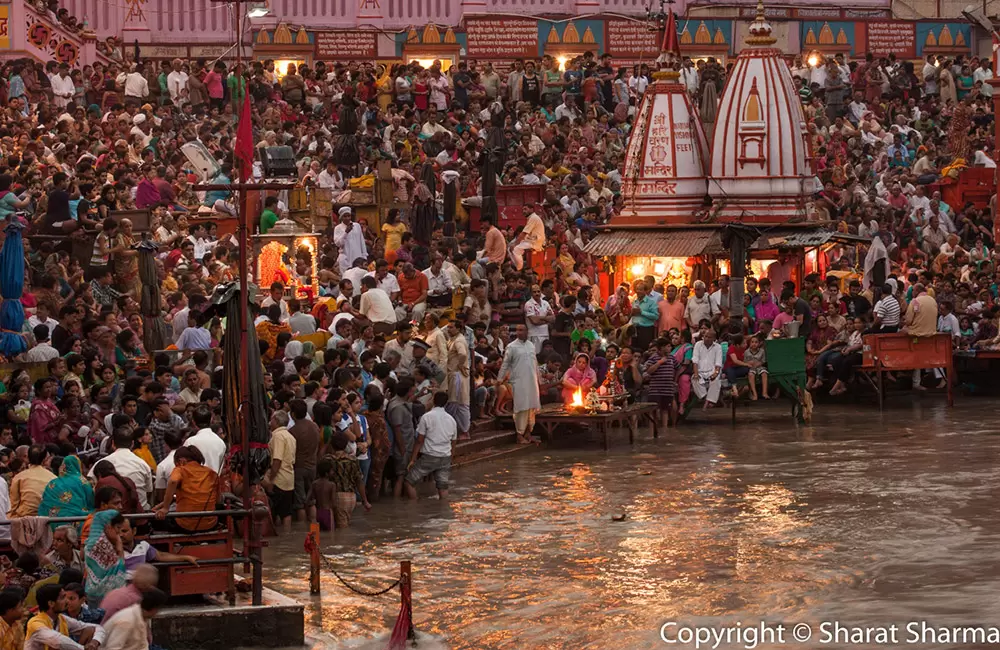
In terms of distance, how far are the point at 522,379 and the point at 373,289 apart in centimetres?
195

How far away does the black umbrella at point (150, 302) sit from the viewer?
20.8m

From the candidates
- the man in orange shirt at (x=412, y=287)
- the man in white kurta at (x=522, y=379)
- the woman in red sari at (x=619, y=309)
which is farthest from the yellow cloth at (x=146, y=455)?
the woman in red sari at (x=619, y=309)

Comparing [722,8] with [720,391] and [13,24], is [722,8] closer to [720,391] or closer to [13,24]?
[13,24]

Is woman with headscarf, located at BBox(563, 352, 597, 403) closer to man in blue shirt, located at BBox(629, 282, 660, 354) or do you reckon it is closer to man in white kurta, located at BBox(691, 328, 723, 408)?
man in white kurta, located at BBox(691, 328, 723, 408)

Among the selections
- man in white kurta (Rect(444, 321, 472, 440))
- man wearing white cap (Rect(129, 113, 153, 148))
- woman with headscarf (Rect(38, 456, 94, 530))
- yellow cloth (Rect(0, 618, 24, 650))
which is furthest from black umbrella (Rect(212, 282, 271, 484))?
man wearing white cap (Rect(129, 113, 153, 148))

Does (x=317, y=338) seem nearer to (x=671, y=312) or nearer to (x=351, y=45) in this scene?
(x=671, y=312)

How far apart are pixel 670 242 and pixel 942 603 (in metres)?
14.5

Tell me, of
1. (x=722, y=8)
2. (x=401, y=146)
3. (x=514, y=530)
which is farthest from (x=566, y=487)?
(x=722, y=8)

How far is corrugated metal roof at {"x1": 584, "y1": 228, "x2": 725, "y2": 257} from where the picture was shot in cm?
2845

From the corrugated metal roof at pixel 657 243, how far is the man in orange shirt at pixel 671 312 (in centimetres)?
202

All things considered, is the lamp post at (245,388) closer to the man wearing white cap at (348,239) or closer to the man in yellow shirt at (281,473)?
the man in yellow shirt at (281,473)

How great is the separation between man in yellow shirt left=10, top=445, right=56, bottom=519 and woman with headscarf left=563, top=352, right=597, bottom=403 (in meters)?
8.89

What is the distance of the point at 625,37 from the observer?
44781mm

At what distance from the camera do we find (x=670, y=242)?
2872 centimetres
